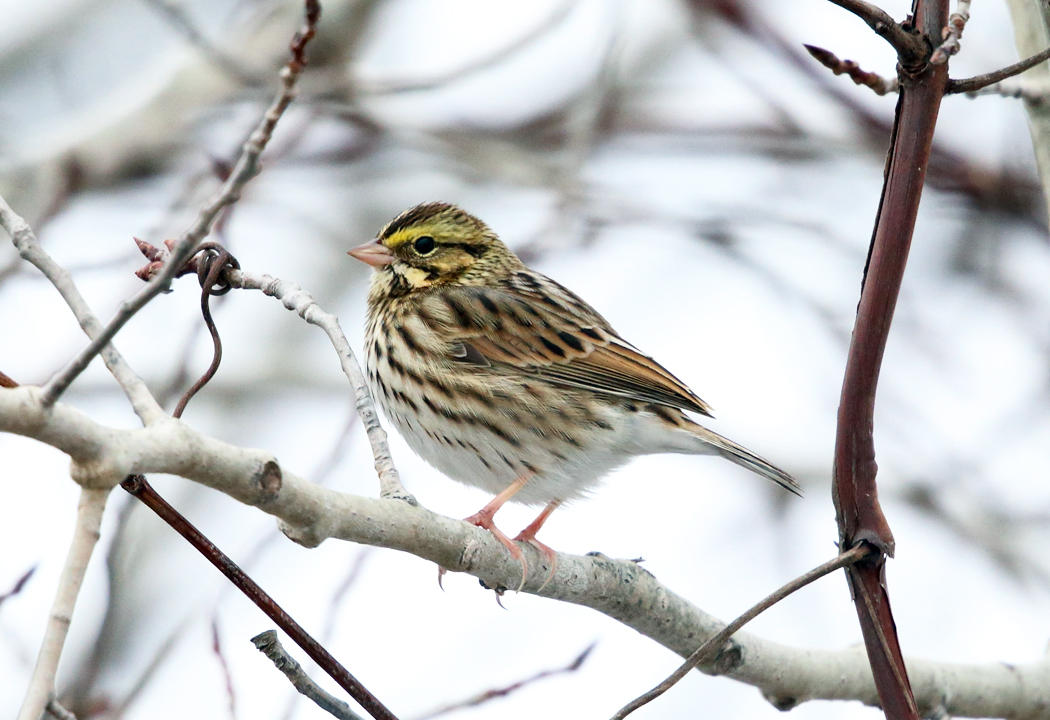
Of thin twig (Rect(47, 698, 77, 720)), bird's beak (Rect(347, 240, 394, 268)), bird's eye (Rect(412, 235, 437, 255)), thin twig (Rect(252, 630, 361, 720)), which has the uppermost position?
bird's eye (Rect(412, 235, 437, 255))

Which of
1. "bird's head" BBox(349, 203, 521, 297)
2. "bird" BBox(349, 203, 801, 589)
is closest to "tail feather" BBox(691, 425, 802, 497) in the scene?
"bird" BBox(349, 203, 801, 589)

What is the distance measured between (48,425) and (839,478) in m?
1.50

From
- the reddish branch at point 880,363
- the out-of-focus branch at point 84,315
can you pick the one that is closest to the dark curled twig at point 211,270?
the out-of-focus branch at point 84,315

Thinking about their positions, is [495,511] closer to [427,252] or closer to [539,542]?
[539,542]

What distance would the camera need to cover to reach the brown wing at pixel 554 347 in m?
5.05

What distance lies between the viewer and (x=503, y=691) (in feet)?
12.2

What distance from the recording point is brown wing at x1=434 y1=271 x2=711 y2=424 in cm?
505

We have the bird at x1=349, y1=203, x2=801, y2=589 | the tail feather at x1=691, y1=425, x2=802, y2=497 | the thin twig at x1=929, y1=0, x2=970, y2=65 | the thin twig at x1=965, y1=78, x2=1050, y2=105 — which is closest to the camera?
the thin twig at x1=929, y1=0, x2=970, y2=65

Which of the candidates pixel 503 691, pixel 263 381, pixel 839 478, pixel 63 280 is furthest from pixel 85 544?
pixel 263 381

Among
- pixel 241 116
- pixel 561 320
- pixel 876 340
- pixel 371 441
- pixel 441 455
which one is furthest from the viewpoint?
pixel 241 116

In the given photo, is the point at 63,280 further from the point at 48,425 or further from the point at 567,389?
the point at 567,389

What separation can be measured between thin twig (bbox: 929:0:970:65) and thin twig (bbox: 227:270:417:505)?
160 cm

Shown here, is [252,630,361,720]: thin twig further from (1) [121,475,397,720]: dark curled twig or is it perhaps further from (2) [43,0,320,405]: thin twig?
(2) [43,0,320,405]: thin twig

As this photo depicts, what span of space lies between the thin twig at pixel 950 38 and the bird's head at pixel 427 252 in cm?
332
